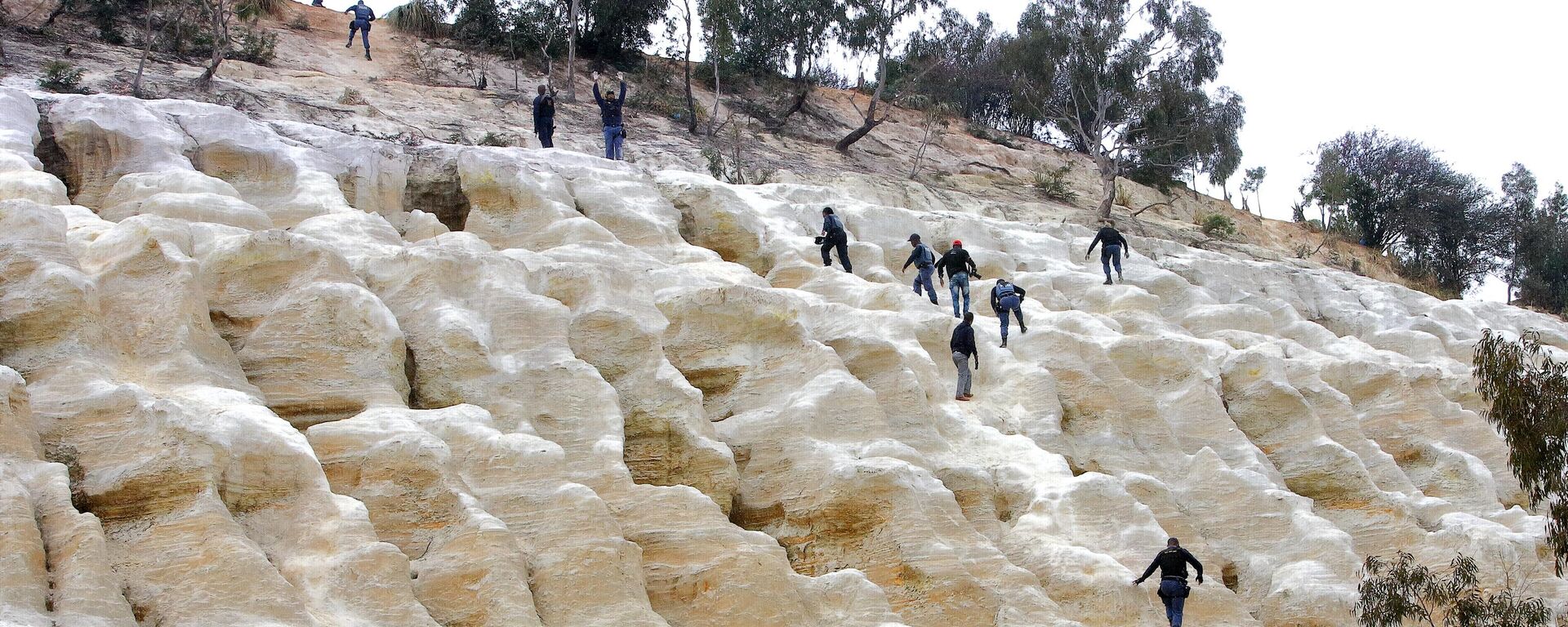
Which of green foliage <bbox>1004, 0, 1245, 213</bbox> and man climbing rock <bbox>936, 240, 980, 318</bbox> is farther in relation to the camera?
green foliage <bbox>1004, 0, 1245, 213</bbox>

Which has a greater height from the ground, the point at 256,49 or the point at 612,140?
the point at 256,49

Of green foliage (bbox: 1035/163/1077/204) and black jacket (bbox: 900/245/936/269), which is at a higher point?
green foliage (bbox: 1035/163/1077/204)

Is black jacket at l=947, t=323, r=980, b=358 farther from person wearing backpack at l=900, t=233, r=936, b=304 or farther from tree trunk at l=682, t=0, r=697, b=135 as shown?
tree trunk at l=682, t=0, r=697, b=135

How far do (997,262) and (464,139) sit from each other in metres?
9.08

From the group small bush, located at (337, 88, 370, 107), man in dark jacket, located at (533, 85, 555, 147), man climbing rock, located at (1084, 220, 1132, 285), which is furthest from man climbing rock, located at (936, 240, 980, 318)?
small bush, located at (337, 88, 370, 107)

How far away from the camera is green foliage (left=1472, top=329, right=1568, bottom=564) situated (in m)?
13.1

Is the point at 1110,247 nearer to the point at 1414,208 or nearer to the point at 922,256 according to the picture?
the point at 922,256

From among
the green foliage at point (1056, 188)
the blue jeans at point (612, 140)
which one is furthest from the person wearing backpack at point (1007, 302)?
the green foliage at point (1056, 188)

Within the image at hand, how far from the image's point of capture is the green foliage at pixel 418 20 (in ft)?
108

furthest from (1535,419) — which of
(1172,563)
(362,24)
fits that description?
(362,24)

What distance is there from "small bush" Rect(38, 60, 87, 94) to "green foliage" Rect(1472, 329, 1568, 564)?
63.0 ft

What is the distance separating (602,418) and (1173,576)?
19.5ft

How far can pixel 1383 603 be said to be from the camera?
14008 millimetres

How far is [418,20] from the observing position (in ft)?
108
